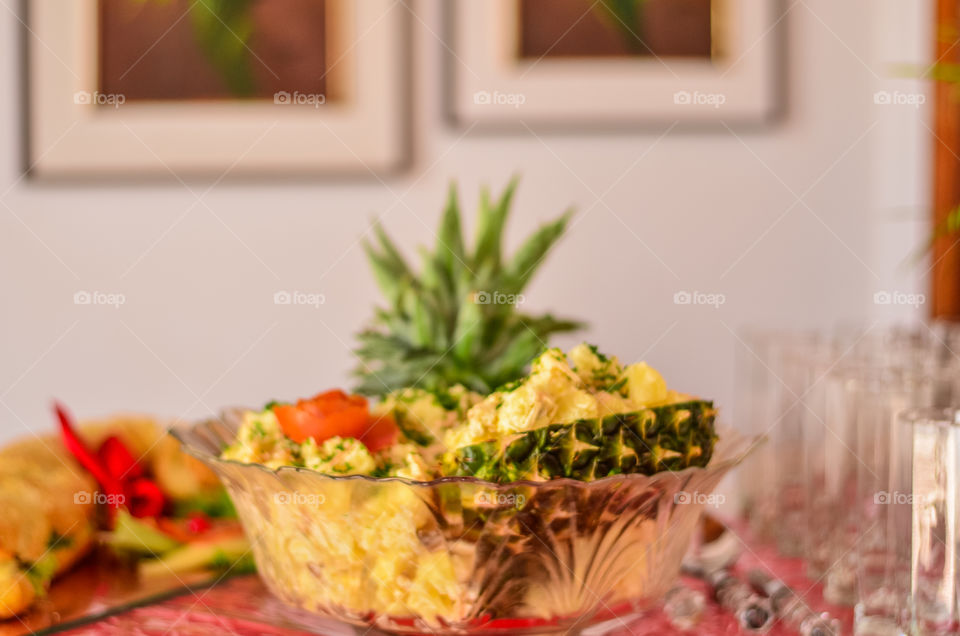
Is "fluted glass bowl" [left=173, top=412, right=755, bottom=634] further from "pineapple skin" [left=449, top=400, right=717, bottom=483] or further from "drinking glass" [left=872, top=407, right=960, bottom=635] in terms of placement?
"drinking glass" [left=872, top=407, right=960, bottom=635]

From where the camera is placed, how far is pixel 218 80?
187cm

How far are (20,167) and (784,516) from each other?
1.78 metres

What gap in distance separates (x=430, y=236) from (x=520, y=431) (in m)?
1.34

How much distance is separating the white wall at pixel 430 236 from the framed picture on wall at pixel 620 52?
7cm

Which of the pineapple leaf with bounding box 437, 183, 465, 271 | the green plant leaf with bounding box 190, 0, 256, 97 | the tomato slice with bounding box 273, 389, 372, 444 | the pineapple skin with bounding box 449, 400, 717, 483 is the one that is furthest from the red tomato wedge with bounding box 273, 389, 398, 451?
the green plant leaf with bounding box 190, 0, 256, 97

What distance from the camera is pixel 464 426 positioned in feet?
2.24

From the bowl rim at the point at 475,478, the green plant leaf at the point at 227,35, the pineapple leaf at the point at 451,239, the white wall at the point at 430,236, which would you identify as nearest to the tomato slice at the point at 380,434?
the bowl rim at the point at 475,478

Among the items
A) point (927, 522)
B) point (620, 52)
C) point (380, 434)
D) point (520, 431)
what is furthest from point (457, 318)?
point (620, 52)

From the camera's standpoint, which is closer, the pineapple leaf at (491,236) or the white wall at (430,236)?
the pineapple leaf at (491,236)

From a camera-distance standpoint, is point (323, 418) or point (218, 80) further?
point (218, 80)

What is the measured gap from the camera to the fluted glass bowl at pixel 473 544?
1.96 ft

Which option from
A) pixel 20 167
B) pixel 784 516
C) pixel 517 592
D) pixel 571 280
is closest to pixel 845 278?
pixel 571 280

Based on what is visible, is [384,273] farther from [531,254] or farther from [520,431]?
[520,431]

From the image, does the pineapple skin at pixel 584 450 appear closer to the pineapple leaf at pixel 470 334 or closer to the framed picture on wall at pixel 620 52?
the pineapple leaf at pixel 470 334
